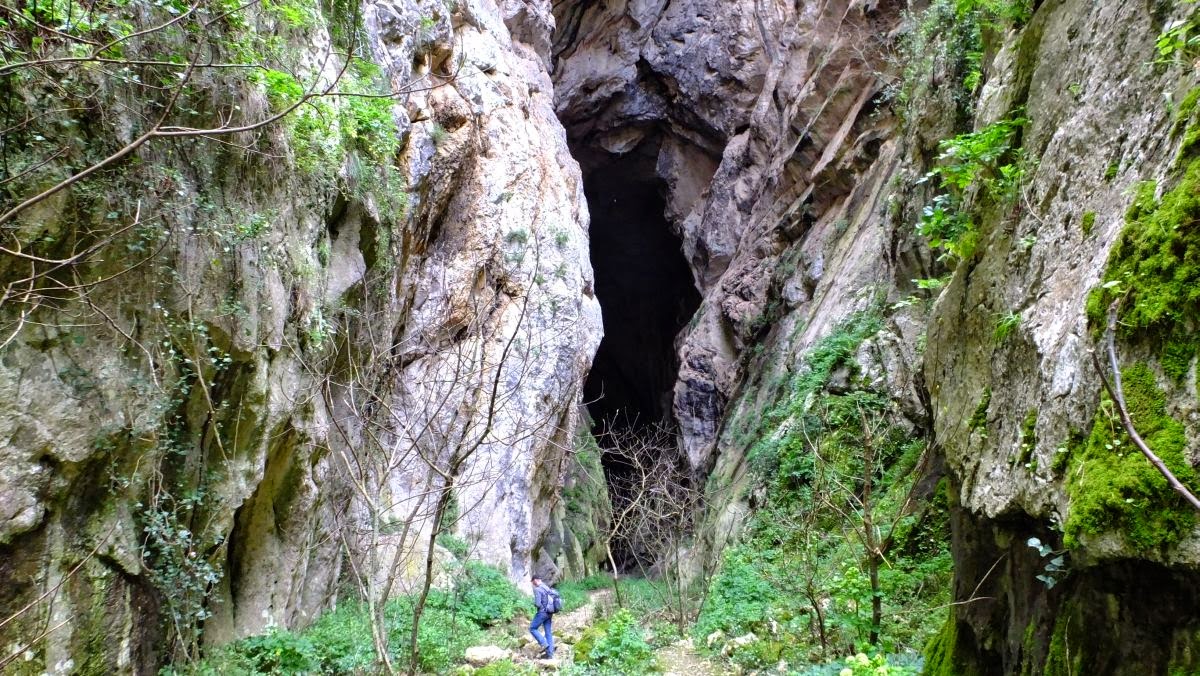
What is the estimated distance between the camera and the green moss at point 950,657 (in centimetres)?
376

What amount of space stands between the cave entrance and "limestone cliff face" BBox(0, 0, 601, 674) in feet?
57.4

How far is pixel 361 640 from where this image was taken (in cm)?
709

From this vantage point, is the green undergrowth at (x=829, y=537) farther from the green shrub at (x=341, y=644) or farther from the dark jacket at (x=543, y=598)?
the green shrub at (x=341, y=644)

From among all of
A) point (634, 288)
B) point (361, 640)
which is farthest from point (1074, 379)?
point (634, 288)

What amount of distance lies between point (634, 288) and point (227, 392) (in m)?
27.2

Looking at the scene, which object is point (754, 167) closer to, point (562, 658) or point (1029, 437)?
point (562, 658)

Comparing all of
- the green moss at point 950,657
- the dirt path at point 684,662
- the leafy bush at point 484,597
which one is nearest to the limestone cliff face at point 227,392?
the leafy bush at point 484,597

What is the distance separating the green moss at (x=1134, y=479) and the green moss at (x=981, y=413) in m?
1.38

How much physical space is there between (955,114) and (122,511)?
33.9 ft

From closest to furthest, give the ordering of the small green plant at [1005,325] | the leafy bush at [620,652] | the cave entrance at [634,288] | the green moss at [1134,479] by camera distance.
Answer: the green moss at [1134,479] → the small green plant at [1005,325] → the leafy bush at [620,652] → the cave entrance at [634,288]

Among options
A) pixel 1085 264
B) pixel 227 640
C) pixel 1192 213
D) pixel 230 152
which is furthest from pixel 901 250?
pixel 227 640

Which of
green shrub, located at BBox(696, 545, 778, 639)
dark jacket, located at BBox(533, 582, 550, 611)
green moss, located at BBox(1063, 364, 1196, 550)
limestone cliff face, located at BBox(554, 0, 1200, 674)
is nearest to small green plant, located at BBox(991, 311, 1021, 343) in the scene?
limestone cliff face, located at BBox(554, 0, 1200, 674)

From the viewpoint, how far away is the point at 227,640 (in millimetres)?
5996

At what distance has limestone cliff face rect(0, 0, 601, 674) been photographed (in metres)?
4.17
